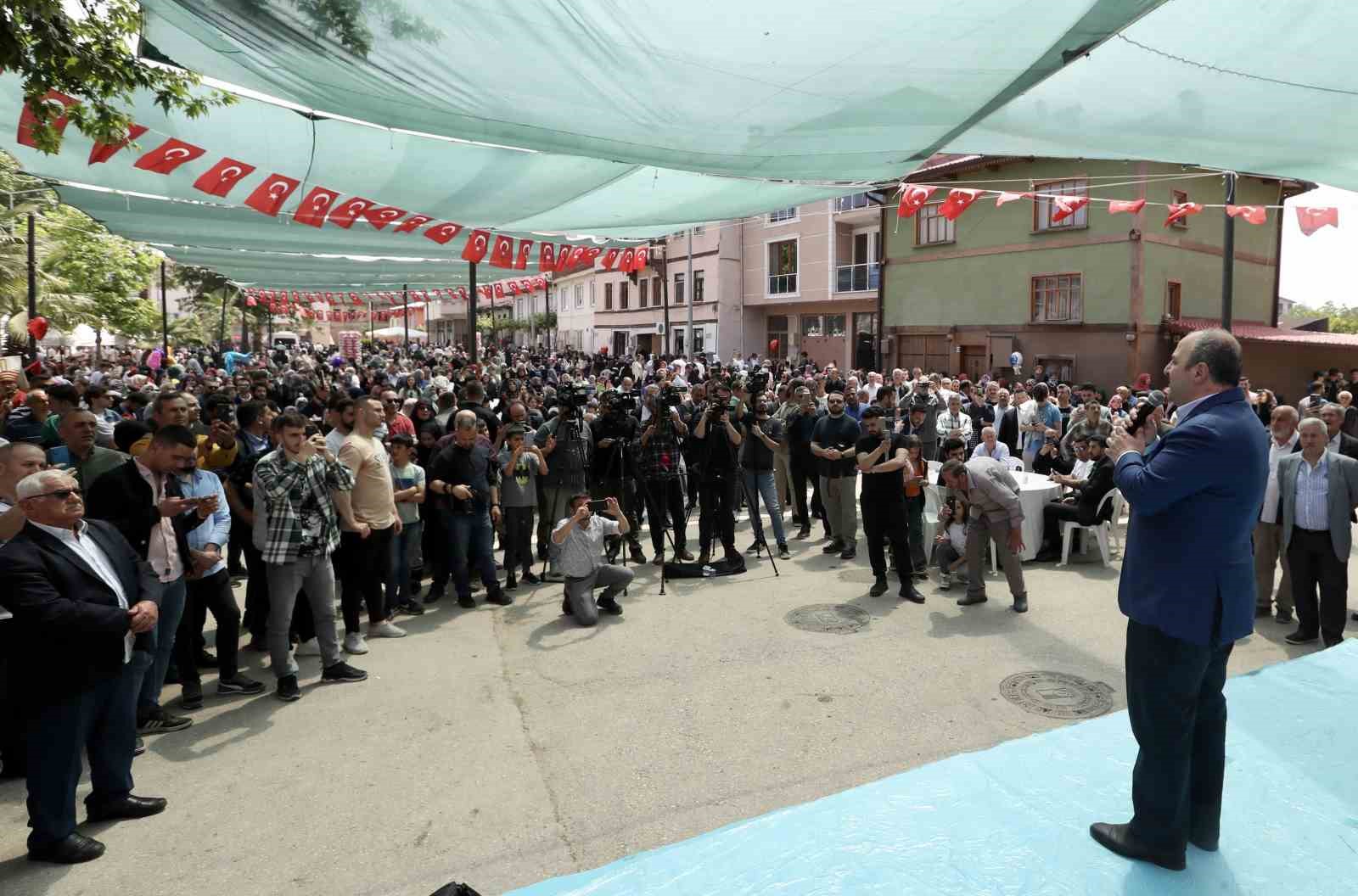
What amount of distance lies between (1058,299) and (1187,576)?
72.4 feet

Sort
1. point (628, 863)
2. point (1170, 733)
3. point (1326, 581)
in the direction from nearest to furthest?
1. point (1170, 733)
2. point (628, 863)
3. point (1326, 581)

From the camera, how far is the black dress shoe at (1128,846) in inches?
108

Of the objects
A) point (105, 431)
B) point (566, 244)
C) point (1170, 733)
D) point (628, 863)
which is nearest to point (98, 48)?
point (105, 431)

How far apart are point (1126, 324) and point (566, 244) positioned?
1578 centimetres

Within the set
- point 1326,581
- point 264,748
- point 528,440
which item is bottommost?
point 264,748

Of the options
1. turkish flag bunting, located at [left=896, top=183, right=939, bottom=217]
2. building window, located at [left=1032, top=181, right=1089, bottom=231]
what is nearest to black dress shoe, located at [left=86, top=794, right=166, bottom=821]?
turkish flag bunting, located at [left=896, top=183, right=939, bottom=217]

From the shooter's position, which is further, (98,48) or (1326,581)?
(1326,581)

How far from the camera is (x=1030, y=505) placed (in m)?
8.03

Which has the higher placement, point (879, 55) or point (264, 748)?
point (879, 55)

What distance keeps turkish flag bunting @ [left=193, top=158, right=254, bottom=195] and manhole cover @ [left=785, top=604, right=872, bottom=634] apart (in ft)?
21.0

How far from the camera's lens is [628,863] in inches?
118

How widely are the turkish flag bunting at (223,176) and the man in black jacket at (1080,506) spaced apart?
837cm

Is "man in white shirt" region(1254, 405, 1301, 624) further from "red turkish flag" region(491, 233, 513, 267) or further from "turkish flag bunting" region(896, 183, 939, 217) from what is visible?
"red turkish flag" region(491, 233, 513, 267)

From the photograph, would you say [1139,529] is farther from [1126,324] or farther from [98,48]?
[1126,324]
